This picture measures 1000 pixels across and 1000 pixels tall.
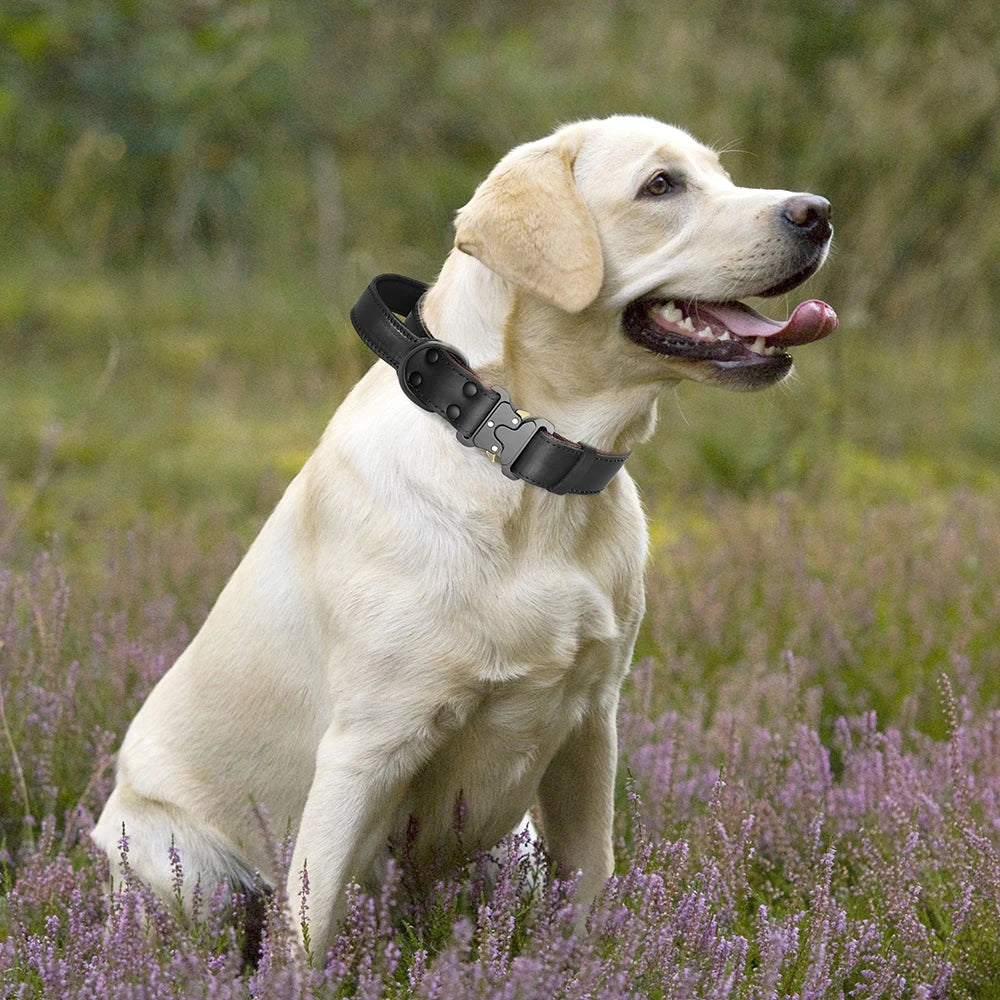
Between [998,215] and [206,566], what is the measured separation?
5341 millimetres

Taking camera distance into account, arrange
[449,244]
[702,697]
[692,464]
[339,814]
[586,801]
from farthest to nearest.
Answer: [449,244] → [692,464] → [702,697] → [586,801] → [339,814]

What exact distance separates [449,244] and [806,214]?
5.37 metres

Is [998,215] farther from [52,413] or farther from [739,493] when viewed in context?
[52,413]

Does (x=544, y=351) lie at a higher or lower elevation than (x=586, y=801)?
higher

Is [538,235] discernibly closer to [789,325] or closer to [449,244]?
[789,325]

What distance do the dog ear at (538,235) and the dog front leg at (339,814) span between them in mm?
839

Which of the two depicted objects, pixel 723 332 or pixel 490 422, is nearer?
pixel 490 422

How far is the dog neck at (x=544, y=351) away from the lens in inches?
95.3

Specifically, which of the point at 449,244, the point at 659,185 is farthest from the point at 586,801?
the point at 449,244

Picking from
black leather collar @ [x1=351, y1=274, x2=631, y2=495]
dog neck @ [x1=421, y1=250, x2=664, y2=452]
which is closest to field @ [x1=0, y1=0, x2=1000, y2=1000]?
black leather collar @ [x1=351, y1=274, x2=631, y2=495]

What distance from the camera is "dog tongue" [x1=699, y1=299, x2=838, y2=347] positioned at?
246 centimetres

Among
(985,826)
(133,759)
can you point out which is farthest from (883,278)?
(133,759)

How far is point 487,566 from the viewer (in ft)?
7.57

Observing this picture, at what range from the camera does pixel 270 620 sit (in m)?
2.55
